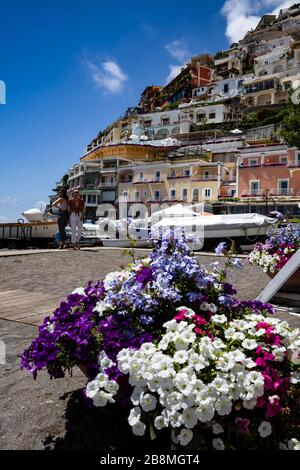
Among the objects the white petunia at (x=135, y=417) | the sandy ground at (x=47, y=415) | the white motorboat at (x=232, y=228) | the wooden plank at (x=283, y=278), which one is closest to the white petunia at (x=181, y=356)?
the white petunia at (x=135, y=417)

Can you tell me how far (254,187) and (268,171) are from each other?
2.26 meters

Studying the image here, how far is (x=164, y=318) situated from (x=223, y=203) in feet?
109

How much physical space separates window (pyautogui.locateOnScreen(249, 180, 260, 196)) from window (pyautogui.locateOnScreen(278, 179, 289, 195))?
237cm

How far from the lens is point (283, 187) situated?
38781mm

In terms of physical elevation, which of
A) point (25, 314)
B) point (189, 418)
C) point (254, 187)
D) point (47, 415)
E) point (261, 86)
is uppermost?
point (261, 86)

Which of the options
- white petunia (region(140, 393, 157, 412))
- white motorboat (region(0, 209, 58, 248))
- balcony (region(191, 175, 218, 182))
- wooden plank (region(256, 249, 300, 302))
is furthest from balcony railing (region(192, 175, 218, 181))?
white petunia (region(140, 393, 157, 412))

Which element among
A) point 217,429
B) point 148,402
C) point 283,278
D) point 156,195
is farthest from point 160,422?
point 156,195

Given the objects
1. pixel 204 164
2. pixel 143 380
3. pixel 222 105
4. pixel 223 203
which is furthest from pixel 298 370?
pixel 222 105

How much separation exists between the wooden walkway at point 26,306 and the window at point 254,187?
1461 inches

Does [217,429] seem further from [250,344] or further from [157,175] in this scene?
[157,175]

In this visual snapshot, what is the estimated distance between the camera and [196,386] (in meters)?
1.79

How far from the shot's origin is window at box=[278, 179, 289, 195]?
38.4m

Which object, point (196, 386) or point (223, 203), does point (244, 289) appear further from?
point (223, 203)

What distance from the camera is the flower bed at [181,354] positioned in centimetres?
182
